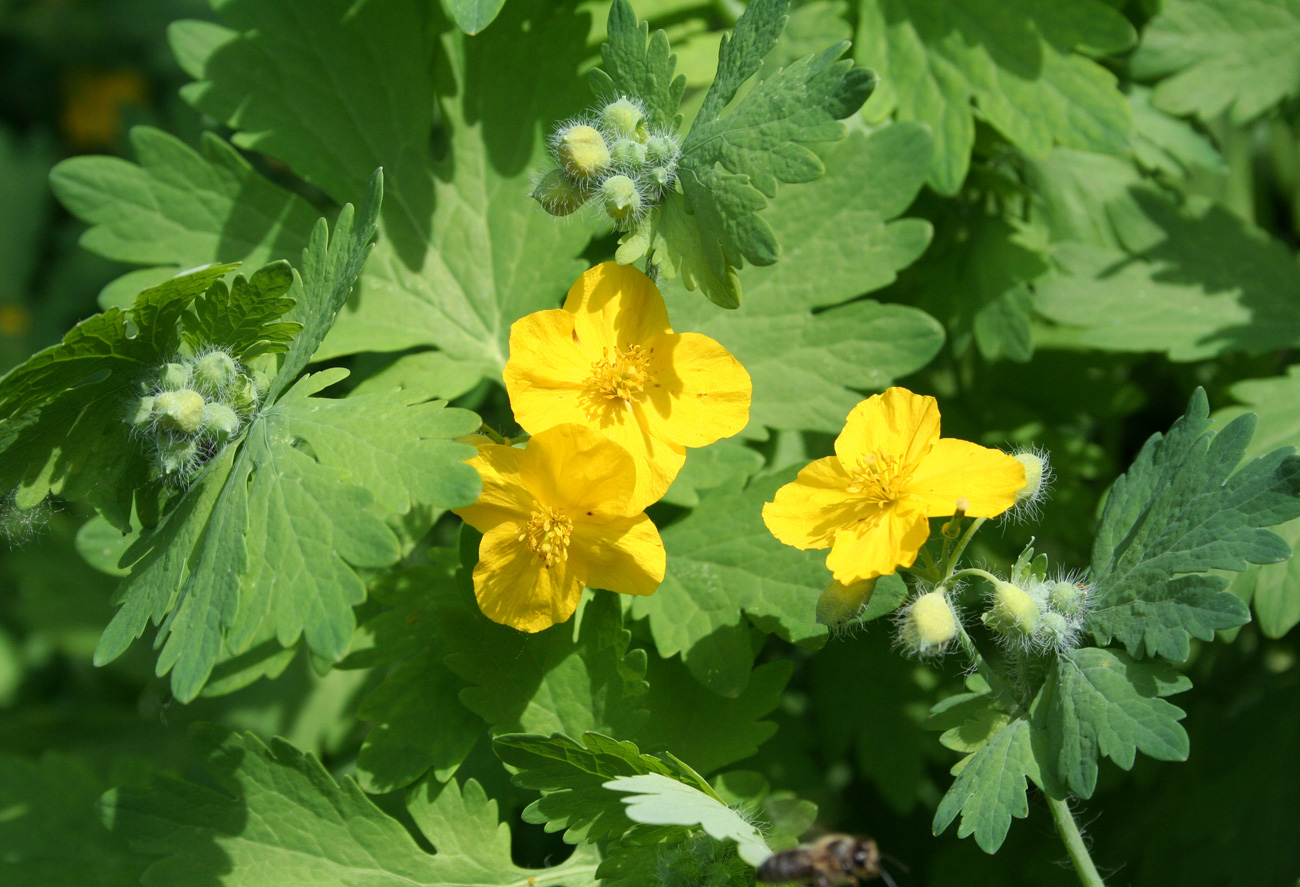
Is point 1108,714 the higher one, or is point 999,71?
point 999,71

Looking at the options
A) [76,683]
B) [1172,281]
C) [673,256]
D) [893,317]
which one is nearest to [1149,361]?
[1172,281]

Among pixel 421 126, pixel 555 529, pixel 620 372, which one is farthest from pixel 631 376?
pixel 421 126

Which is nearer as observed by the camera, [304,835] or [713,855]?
Answer: [713,855]

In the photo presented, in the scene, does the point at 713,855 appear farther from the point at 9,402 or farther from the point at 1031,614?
the point at 9,402

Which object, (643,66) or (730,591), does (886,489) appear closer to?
(730,591)

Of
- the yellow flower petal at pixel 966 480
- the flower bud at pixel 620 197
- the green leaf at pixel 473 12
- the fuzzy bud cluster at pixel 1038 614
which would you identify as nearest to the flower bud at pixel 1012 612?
the fuzzy bud cluster at pixel 1038 614

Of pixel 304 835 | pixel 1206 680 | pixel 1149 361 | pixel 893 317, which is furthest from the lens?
pixel 1149 361

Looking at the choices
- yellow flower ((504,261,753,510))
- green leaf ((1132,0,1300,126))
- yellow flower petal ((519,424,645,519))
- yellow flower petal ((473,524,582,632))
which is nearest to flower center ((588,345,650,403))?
yellow flower ((504,261,753,510))
